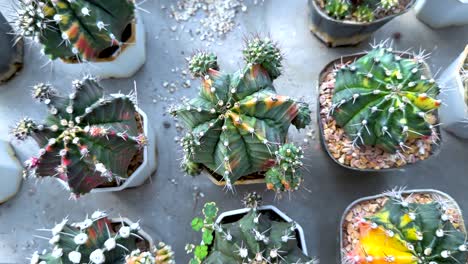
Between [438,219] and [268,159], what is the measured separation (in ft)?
2.09

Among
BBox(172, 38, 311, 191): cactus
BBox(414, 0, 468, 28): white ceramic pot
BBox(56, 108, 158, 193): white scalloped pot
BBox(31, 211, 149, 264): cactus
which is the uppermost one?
BBox(414, 0, 468, 28): white ceramic pot

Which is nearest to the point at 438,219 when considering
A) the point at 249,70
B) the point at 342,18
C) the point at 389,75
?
the point at 389,75

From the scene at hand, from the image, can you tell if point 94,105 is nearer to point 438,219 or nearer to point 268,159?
point 268,159

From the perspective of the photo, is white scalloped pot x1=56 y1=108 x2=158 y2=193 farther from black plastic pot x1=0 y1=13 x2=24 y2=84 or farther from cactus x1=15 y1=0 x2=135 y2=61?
black plastic pot x1=0 y1=13 x2=24 y2=84

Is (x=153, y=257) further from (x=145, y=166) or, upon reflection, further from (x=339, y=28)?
(x=339, y=28)

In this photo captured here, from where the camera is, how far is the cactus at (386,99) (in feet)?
5.31

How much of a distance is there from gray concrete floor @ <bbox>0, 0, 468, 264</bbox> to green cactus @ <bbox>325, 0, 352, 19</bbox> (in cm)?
31

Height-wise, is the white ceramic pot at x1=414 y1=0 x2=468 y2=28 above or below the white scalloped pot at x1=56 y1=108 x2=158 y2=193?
above

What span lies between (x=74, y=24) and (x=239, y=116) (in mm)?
731

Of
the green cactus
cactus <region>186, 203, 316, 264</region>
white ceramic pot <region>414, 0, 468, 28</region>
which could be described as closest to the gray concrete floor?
white ceramic pot <region>414, 0, 468, 28</region>

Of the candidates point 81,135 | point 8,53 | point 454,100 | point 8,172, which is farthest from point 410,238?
point 8,53

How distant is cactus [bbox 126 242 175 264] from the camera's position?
1.46 metres

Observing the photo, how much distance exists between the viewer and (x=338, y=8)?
80.5 inches

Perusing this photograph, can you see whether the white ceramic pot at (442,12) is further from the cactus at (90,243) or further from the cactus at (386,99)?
the cactus at (90,243)
